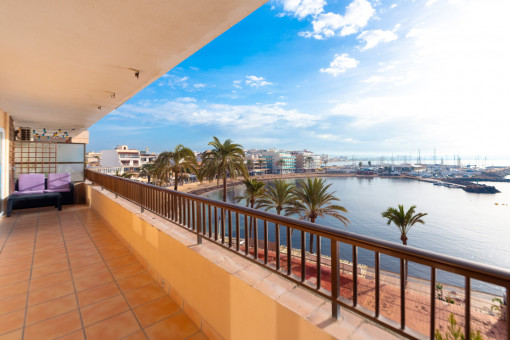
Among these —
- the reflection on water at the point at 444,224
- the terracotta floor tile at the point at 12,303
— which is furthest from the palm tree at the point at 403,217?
the terracotta floor tile at the point at 12,303

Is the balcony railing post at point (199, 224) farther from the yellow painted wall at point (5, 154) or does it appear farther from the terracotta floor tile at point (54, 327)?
the yellow painted wall at point (5, 154)

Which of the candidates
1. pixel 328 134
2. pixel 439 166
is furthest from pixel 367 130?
pixel 439 166

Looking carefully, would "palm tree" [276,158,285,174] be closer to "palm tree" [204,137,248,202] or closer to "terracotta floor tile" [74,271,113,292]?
"palm tree" [204,137,248,202]

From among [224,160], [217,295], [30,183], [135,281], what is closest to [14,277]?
[135,281]

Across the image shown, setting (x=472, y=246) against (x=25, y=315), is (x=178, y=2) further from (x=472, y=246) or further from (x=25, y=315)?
(x=472, y=246)

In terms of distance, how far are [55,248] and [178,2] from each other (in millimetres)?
4343

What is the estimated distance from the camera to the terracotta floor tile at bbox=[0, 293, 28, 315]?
2.27 meters

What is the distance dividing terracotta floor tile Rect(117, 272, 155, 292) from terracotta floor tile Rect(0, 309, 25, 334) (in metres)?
0.84

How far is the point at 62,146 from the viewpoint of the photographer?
25.3 feet

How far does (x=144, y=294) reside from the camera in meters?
2.54

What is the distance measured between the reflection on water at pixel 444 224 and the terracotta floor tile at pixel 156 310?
2379cm

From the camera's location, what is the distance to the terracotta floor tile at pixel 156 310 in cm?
215

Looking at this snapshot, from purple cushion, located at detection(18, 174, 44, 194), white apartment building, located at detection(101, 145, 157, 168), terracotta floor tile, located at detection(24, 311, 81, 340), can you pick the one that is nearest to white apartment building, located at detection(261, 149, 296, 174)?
white apartment building, located at detection(101, 145, 157, 168)

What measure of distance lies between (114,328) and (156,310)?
14.5 inches
